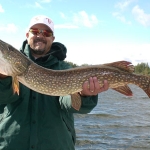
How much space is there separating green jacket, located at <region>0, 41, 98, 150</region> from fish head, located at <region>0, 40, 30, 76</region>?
0.37 ft

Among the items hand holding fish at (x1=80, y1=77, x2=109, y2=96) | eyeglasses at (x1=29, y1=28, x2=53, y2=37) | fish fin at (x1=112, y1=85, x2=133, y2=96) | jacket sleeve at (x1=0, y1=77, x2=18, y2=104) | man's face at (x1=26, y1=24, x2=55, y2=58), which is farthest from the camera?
eyeglasses at (x1=29, y1=28, x2=53, y2=37)

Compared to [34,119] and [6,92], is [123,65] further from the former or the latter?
[6,92]

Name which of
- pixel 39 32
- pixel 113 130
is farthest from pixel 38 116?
pixel 113 130

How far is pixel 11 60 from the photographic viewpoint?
3.01m

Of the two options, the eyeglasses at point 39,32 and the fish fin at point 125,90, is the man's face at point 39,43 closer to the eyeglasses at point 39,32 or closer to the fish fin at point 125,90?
the eyeglasses at point 39,32

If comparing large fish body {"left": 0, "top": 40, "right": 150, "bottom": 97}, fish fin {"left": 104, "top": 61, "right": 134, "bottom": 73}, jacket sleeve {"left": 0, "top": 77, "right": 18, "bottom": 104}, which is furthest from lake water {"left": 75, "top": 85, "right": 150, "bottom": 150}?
jacket sleeve {"left": 0, "top": 77, "right": 18, "bottom": 104}

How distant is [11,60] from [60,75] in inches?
23.8

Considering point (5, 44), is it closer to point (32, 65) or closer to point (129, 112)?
point (32, 65)

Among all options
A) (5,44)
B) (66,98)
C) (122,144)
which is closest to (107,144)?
(122,144)

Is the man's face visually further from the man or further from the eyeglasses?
the man

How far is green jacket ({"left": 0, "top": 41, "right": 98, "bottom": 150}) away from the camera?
295cm

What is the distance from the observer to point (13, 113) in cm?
303

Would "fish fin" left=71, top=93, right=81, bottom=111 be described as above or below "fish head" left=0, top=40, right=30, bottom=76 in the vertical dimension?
below

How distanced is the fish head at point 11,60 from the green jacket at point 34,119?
11 centimetres
